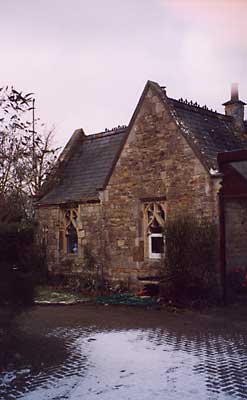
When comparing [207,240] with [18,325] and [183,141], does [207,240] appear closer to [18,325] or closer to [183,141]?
[183,141]

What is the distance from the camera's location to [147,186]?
14.5 metres

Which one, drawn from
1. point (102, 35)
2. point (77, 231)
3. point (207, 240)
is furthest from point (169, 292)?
point (102, 35)

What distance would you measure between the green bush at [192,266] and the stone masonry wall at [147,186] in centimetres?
60

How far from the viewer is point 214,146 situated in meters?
14.0

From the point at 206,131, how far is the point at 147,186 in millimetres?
2589

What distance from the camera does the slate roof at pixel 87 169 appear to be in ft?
56.3

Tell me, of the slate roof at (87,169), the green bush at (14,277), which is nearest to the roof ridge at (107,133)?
the slate roof at (87,169)

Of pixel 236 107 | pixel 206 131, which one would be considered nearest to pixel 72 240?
pixel 206 131

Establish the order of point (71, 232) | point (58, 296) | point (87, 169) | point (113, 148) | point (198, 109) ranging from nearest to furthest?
point (58, 296) → point (198, 109) → point (71, 232) → point (113, 148) → point (87, 169)

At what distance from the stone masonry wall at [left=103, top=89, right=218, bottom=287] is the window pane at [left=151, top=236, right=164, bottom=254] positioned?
285mm

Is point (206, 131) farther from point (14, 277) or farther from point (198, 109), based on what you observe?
point (14, 277)

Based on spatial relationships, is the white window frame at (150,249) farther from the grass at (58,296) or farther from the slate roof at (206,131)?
the slate roof at (206,131)

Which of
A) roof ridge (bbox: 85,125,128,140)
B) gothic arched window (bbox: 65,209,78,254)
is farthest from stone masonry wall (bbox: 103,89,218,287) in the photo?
roof ridge (bbox: 85,125,128,140)

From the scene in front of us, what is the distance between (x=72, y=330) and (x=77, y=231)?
7.61m
